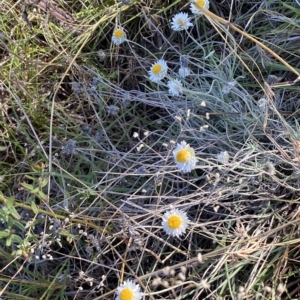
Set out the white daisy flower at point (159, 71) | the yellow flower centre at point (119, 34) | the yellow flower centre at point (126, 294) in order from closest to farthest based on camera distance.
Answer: the yellow flower centre at point (126, 294), the white daisy flower at point (159, 71), the yellow flower centre at point (119, 34)

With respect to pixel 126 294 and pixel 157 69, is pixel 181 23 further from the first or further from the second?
pixel 126 294

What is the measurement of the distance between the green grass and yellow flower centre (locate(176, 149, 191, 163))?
0.02 metres

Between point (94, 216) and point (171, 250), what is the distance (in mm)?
197

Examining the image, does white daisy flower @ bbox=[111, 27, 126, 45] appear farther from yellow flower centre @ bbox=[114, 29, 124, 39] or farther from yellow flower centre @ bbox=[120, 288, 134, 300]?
yellow flower centre @ bbox=[120, 288, 134, 300]

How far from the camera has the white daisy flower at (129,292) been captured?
3.14 feet

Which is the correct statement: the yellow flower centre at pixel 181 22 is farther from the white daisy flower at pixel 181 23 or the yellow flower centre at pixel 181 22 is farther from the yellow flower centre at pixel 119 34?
the yellow flower centre at pixel 119 34

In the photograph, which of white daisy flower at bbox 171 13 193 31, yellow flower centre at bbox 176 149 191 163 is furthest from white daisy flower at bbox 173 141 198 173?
white daisy flower at bbox 171 13 193 31

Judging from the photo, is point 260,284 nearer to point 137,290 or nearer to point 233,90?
point 137,290

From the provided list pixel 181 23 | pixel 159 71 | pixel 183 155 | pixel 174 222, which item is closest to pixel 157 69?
pixel 159 71

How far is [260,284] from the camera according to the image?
1025mm

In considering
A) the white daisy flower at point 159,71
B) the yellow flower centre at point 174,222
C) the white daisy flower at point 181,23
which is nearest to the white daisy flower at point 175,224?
the yellow flower centre at point 174,222

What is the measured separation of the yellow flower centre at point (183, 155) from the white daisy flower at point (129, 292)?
0.26 m

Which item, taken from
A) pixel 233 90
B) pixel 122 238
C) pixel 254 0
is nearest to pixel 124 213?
pixel 122 238

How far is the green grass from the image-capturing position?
40.5 inches
